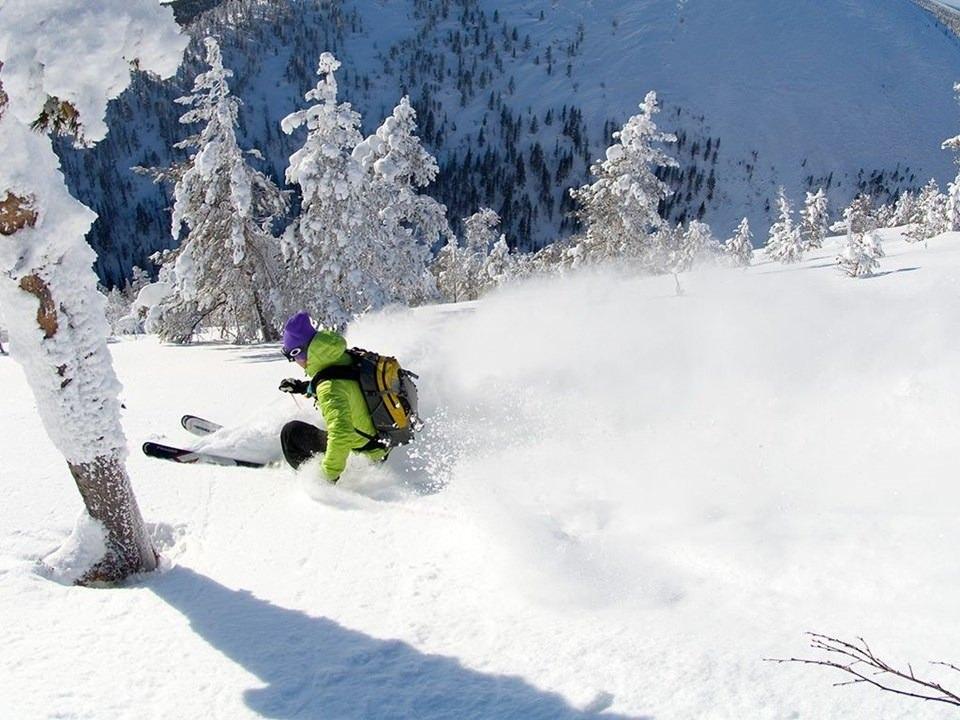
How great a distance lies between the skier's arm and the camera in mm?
5801

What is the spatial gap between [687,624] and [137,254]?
167 meters

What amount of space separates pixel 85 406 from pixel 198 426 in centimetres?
376

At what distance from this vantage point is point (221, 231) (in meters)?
22.7

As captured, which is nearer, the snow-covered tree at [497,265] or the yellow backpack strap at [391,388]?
the yellow backpack strap at [391,388]

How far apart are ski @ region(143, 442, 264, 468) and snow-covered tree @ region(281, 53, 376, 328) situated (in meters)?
16.5

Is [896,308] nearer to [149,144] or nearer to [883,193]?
[883,193]

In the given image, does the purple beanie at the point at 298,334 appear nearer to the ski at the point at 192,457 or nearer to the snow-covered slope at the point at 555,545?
the snow-covered slope at the point at 555,545

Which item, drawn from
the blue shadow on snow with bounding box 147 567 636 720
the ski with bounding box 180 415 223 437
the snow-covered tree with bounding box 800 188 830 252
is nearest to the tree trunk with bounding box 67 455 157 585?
the blue shadow on snow with bounding box 147 567 636 720

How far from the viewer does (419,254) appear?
2709 centimetres

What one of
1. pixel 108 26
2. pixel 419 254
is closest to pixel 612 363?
pixel 108 26

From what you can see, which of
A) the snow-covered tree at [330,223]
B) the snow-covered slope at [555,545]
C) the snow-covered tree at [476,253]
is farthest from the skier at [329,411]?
the snow-covered tree at [476,253]

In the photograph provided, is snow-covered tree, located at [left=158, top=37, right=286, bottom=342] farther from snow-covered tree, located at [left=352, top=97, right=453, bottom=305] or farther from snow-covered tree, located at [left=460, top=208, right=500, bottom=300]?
snow-covered tree, located at [left=460, top=208, right=500, bottom=300]

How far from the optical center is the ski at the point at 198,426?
25.7ft

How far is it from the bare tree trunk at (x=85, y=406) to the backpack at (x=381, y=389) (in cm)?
193
